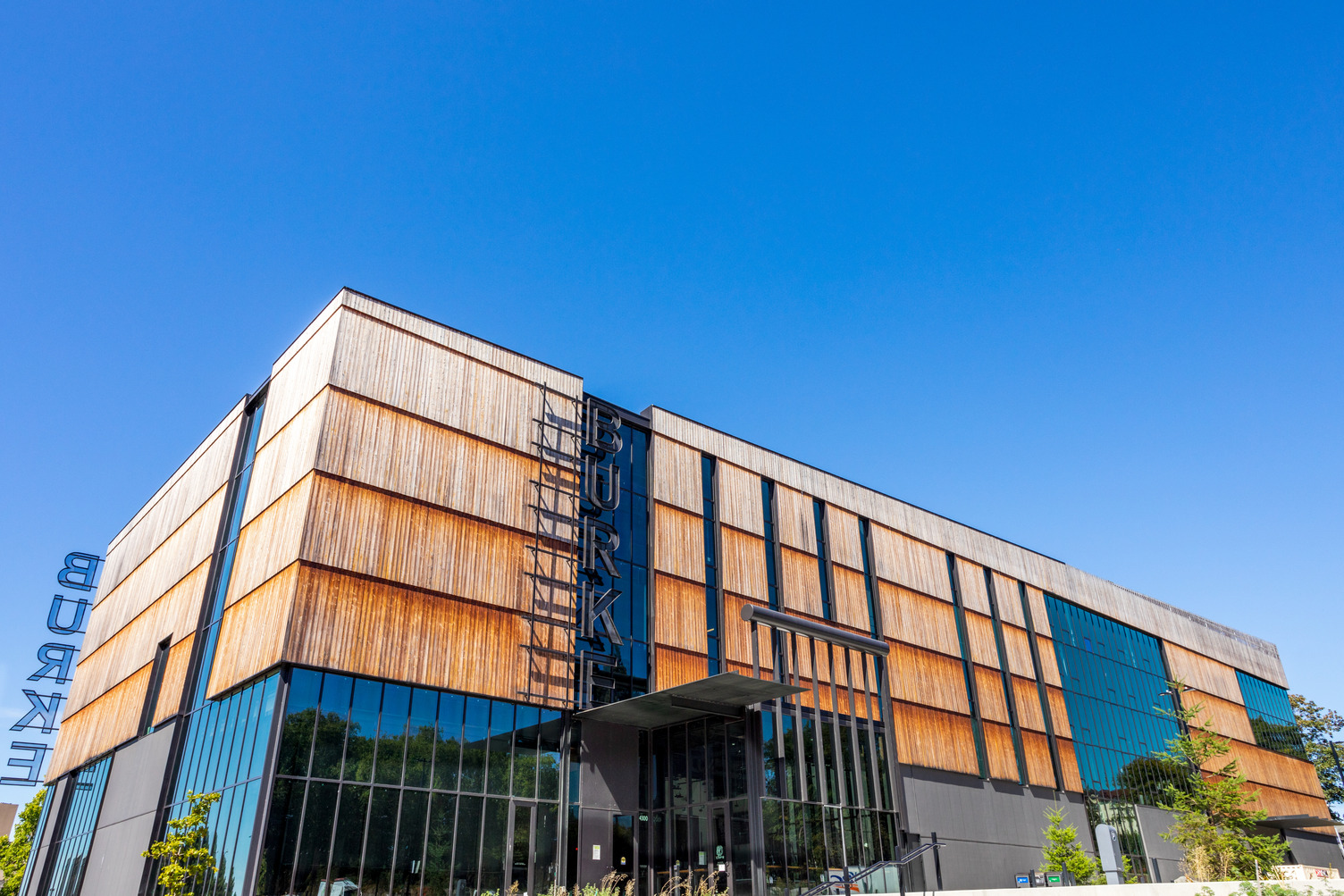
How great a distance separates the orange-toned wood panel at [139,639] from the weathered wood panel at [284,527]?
4.44 m

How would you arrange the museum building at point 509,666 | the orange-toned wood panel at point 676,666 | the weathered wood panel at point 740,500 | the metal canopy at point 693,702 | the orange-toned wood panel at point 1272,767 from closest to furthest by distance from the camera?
1. the museum building at point 509,666
2. the metal canopy at point 693,702
3. the orange-toned wood panel at point 676,666
4. the weathered wood panel at point 740,500
5. the orange-toned wood panel at point 1272,767

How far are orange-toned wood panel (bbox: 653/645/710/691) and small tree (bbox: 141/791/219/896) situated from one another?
13525 mm

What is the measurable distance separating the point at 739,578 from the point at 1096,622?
85.4 feet

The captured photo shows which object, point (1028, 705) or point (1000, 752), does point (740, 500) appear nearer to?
point (1000, 752)

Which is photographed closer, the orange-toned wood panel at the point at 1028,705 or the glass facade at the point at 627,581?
the glass facade at the point at 627,581

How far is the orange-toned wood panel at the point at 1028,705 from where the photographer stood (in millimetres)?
41344

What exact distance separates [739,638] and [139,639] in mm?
23485

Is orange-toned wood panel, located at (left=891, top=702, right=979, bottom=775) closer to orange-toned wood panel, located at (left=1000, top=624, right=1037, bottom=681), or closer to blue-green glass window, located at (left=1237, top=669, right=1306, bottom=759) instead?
orange-toned wood panel, located at (left=1000, top=624, right=1037, bottom=681)

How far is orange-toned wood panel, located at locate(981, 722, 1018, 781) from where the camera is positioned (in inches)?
1521

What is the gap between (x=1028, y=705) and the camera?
137 ft

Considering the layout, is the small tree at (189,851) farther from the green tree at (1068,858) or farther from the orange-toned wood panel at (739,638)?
the green tree at (1068,858)

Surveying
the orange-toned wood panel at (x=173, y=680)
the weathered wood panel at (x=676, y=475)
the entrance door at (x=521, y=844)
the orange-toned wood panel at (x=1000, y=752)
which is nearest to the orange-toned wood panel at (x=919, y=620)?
the orange-toned wood panel at (x=1000, y=752)

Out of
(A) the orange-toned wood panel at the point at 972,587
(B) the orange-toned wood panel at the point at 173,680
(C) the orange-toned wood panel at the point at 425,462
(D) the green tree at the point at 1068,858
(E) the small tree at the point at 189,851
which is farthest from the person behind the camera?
(A) the orange-toned wood panel at the point at 972,587

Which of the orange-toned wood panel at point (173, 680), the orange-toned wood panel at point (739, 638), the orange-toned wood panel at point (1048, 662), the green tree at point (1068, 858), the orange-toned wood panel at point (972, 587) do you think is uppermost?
the orange-toned wood panel at point (972, 587)
